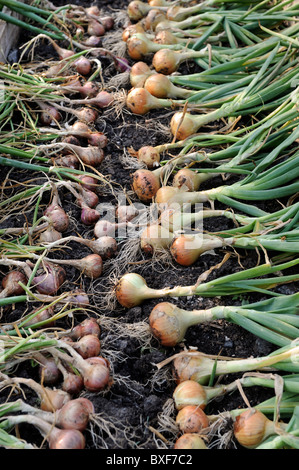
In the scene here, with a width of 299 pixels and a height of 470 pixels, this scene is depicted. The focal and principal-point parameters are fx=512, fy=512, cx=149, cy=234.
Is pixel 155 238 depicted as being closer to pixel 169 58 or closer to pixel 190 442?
pixel 190 442

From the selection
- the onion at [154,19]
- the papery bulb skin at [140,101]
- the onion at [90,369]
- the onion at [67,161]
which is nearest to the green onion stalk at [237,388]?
the onion at [90,369]

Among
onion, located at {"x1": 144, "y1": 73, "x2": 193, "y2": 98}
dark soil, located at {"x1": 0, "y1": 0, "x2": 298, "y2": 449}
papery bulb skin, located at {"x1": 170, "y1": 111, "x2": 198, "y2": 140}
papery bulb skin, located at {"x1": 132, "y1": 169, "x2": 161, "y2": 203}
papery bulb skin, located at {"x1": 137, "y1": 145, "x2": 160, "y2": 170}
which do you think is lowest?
dark soil, located at {"x1": 0, "y1": 0, "x2": 298, "y2": 449}

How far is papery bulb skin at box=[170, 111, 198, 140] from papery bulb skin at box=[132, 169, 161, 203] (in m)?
0.34

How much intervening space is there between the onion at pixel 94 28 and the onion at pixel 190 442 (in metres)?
2.86

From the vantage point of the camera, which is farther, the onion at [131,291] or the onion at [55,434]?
the onion at [131,291]

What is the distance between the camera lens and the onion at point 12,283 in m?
2.08

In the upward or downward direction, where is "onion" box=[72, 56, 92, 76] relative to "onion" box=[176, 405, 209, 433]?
upward

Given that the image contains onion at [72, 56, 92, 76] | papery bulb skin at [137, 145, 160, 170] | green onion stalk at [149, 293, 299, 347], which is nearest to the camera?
green onion stalk at [149, 293, 299, 347]

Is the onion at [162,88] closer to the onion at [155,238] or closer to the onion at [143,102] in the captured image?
the onion at [143,102]

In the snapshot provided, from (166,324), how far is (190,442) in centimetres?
45

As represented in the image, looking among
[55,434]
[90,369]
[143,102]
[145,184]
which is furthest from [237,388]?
[143,102]

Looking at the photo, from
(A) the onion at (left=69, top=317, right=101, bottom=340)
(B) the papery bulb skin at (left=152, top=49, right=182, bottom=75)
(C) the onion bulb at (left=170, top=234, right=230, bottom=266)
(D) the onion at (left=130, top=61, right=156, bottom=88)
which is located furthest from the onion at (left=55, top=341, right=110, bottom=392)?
(B) the papery bulb skin at (left=152, top=49, right=182, bottom=75)

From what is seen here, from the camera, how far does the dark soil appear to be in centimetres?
169

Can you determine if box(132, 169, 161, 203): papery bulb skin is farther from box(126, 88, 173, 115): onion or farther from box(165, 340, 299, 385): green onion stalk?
box(165, 340, 299, 385): green onion stalk
